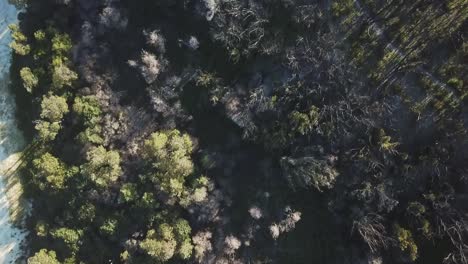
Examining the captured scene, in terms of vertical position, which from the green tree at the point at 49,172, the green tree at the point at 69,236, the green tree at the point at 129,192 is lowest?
the green tree at the point at 69,236

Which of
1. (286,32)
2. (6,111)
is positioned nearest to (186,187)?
(286,32)

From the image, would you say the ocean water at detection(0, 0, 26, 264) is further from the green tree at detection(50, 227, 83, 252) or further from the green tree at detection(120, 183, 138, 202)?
the green tree at detection(120, 183, 138, 202)

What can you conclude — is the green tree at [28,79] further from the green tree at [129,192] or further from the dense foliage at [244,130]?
the green tree at [129,192]

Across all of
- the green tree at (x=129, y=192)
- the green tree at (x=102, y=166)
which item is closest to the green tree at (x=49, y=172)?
the green tree at (x=102, y=166)

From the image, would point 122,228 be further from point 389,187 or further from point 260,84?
point 389,187

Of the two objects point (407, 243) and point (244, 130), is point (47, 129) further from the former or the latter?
point (407, 243)

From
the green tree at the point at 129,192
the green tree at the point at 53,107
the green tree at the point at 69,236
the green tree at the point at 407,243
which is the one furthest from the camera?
the green tree at the point at 69,236

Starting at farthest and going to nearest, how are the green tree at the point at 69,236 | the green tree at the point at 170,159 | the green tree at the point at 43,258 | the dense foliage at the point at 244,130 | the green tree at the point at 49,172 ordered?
the green tree at the point at 69,236, the green tree at the point at 43,258, the green tree at the point at 49,172, the green tree at the point at 170,159, the dense foliage at the point at 244,130
